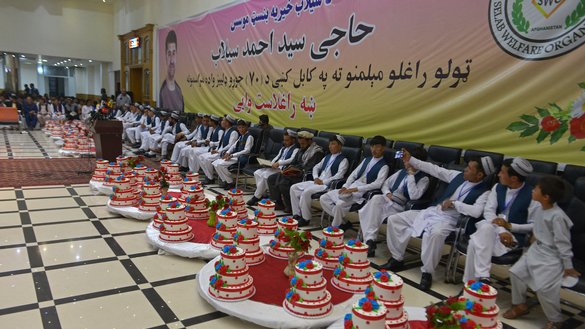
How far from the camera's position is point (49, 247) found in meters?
3.43

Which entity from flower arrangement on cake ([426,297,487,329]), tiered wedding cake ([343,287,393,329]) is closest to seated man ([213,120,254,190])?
tiered wedding cake ([343,287,393,329])

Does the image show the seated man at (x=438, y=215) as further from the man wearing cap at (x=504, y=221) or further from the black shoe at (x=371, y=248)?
the black shoe at (x=371, y=248)

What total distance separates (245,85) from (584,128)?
5.80 m

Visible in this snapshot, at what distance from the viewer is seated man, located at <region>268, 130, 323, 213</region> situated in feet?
16.0

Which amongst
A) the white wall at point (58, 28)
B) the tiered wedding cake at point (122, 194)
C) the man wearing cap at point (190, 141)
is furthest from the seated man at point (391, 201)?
the white wall at point (58, 28)

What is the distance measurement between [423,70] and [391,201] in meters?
1.62

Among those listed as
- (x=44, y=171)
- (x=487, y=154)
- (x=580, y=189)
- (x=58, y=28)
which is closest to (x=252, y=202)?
(x=487, y=154)

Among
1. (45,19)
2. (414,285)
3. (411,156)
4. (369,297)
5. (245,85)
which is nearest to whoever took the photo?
(369,297)

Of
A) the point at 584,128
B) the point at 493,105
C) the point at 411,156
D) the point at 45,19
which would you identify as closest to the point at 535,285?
the point at 584,128

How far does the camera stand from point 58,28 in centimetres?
1543

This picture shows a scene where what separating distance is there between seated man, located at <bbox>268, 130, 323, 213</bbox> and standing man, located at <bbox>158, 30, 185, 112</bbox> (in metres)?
5.96

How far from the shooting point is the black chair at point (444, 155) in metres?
3.83

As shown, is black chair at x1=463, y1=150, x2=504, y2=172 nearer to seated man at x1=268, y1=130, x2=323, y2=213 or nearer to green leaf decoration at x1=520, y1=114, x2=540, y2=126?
green leaf decoration at x1=520, y1=114, x2=540, y2=126

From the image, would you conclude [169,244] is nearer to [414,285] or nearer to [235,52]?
[414,285]
